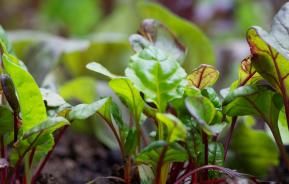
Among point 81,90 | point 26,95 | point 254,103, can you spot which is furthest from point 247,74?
point 81,90

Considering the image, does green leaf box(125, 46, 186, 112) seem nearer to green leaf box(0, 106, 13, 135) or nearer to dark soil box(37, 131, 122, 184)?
green leaf box(0, 106, 13, 135)

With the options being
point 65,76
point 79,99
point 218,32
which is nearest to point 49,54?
point 79,99

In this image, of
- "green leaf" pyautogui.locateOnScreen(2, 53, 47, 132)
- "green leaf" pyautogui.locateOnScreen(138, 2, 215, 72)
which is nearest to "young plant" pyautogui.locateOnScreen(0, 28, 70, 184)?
"green leaf" pyautogui.locateOnScreen(2, 53, 47, 132)

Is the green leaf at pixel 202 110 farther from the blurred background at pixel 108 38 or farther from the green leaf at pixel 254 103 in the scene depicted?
the blurred background at pixel 108 38

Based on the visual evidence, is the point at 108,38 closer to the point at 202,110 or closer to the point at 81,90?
the point at 81,90

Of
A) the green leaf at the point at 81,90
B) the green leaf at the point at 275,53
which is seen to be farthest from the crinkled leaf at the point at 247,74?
the green leaf at the point at 81,90
